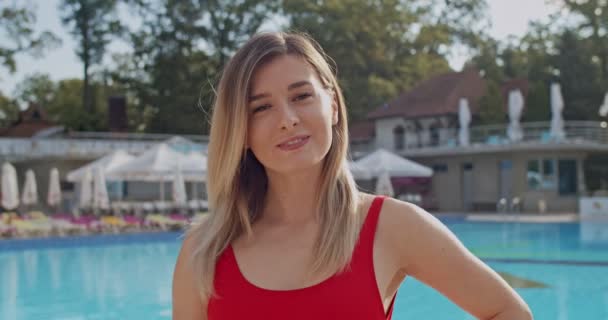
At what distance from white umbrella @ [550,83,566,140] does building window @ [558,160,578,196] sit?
5.87 feet

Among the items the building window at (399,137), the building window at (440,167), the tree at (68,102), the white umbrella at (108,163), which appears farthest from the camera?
the tree at (68,102)

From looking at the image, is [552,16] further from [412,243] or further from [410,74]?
[412,243]

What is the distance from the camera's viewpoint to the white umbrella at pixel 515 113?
2617 cm

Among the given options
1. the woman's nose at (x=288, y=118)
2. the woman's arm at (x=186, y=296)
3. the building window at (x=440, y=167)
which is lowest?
the building window at (x=440, y=167)

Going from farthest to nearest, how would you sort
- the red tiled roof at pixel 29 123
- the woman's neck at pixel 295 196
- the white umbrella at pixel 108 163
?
the red tiled roof at pixel 29 123 < the white umbrella at pixel 108 163 < the woman's neck at pixel 295 196

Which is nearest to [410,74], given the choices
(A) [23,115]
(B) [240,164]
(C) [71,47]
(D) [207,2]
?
(D) [207,2]

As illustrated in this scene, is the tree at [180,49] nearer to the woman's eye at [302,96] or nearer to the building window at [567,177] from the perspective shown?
the building window at [567,177]

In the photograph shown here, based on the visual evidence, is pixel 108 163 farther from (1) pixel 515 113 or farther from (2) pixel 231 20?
(2) pixel 231 20

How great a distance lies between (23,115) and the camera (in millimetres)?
35469

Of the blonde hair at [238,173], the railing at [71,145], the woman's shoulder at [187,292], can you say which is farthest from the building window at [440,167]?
the woman's shoulder at [187,292]

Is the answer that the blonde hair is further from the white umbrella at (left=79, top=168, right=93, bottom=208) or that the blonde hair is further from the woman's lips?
the white umbrella at (left=79, top=168, right=93, bottom=208)

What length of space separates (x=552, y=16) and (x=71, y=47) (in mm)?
24310

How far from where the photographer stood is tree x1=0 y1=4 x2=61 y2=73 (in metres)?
30.7

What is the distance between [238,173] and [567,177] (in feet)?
90.6
